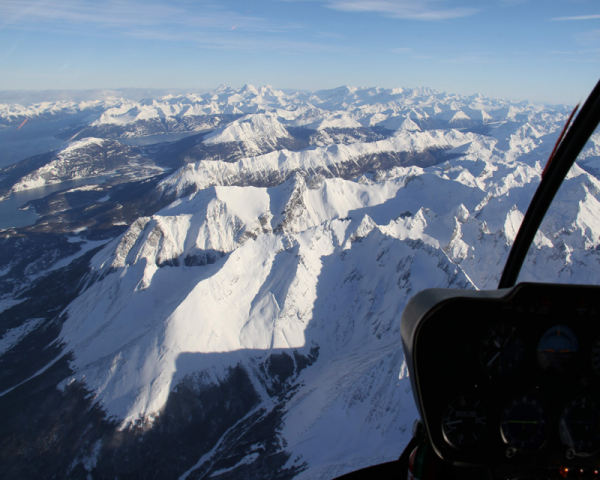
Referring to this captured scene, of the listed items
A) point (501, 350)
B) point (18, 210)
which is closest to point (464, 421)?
point (501, 350)

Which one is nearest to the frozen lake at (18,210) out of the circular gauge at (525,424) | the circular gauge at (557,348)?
the circular gauge at (525,424)

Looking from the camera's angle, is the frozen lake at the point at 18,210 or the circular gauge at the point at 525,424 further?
the frozen lake at the point at 18,210

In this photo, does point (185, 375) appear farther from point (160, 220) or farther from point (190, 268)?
point (160, 220)

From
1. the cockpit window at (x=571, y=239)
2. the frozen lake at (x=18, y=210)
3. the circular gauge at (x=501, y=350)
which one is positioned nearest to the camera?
the circular gauge at (x=501, y=350)

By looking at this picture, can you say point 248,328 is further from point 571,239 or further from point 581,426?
point 571,239

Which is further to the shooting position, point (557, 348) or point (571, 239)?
point (571, 239)

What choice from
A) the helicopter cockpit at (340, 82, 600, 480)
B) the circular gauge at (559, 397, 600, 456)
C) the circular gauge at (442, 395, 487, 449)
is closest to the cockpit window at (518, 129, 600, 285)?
the circular gauge at (559, 397, 600, 456)

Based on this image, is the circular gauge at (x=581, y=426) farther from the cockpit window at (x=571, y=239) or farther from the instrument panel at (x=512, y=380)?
the cockpit window at (x=571, y=239)

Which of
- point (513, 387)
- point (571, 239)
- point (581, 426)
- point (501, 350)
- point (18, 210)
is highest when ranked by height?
point (501, 350)
